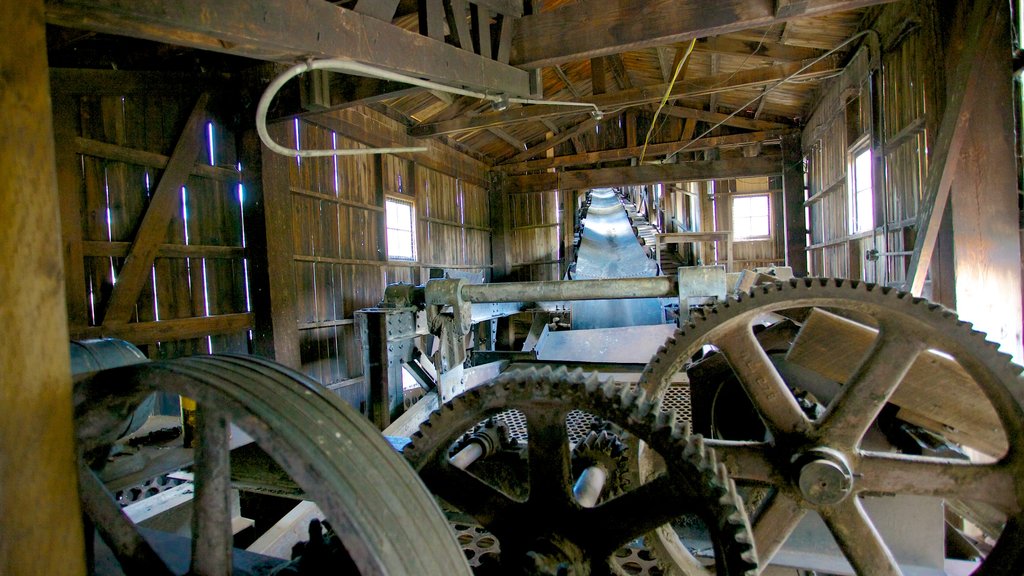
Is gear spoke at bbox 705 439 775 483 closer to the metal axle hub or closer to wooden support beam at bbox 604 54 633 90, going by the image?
the metal axle hub

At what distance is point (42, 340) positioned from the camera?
38.8 inches

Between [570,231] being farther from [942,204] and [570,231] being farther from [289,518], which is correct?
[289,518]

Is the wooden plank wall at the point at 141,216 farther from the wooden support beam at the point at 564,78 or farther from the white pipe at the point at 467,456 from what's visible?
the wooden support beam at the point at 564,78

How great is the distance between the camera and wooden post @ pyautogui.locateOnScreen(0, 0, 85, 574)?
0.93 metres

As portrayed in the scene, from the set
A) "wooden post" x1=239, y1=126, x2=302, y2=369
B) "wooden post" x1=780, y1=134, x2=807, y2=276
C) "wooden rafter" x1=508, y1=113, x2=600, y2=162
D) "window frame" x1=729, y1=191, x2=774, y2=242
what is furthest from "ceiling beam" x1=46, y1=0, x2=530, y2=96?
"window frame" x1=729, y1=191, x2=774, y2=242

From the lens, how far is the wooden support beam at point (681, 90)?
6668 millimetres

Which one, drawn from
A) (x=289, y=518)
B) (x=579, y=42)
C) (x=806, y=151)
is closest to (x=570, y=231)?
(x=806, y=151)

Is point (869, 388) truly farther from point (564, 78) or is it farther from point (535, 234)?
point (535, 234)

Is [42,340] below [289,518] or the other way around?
the other way around

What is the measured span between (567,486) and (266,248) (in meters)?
4.77

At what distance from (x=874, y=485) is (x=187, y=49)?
5.74 meters

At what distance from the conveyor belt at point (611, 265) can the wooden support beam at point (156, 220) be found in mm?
3850

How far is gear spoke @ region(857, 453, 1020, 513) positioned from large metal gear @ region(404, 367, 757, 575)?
82 centimetres

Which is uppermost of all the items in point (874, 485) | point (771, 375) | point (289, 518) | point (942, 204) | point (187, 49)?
point (187, 49)
